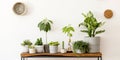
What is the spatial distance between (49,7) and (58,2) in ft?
0.44

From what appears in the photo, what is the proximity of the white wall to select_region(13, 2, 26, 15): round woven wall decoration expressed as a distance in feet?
0.17

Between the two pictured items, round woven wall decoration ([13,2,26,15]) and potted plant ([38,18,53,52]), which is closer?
potted plant ([38,18,53,52])

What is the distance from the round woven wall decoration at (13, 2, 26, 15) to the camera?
9.22 ft

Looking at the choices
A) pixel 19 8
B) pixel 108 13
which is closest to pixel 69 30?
pixel 108 13

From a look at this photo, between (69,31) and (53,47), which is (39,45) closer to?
(53,47)

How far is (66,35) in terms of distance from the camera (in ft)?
9.30

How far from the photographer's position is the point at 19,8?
9.27ft

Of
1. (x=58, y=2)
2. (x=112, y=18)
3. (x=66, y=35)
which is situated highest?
(x=58, y=2)

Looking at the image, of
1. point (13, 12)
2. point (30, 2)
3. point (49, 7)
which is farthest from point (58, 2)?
point (13, 12)

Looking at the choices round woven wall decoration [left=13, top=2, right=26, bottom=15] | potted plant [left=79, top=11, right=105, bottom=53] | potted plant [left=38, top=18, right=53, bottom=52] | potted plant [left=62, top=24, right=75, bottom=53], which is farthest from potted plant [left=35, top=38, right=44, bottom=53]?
potted plant [left=79, top=11, right=105, bottom=53]

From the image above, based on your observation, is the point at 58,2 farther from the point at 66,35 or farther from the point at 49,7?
the point at 66,35

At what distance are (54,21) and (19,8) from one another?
1.58ft

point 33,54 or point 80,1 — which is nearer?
point 33,54

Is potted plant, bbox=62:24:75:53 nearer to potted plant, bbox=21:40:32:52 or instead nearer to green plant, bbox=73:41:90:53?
green plant, bbox=73:41:90:53
